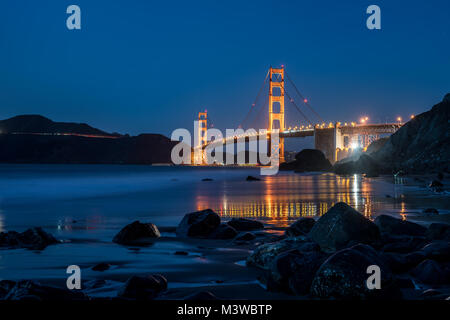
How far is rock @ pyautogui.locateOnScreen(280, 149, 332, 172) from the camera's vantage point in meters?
54.4

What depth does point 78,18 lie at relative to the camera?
8945mm

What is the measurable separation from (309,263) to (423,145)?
37.8m

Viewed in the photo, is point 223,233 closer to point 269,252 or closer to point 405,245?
point 269,252

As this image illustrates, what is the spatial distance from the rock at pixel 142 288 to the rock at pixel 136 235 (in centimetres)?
253

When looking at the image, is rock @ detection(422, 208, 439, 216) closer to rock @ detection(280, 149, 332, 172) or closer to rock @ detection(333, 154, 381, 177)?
rock @ detection(333, 154, 381, 177)

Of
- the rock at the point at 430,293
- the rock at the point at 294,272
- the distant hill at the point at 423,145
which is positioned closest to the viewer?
the rock at the point at 430,293

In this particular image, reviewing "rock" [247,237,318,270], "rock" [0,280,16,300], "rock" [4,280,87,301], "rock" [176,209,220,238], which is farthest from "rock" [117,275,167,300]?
"rock" [176,209,220,238]

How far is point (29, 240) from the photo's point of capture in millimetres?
6230

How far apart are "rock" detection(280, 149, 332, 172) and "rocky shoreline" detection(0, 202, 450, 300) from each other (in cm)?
4777

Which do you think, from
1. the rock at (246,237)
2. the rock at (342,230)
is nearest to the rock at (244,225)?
the rock at (246,237)

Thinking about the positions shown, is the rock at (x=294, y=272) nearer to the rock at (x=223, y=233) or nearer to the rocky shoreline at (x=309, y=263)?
the rocky shoreline at (x=309, y=263)

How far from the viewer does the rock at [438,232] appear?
5.80m

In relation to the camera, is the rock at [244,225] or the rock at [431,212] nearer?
the rock at [244,225]

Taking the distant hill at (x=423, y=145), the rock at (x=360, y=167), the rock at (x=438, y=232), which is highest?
the distant hill at (x=423, y=145)
